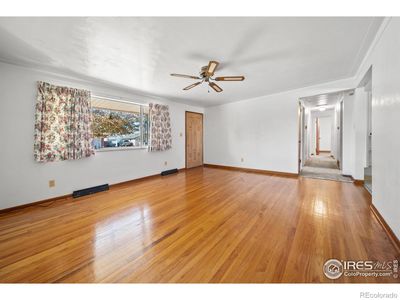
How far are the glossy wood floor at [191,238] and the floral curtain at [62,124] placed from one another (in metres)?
0.91

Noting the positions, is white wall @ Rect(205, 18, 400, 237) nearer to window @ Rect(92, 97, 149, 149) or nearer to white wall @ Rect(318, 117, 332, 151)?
window @ Rect(92, 97, 149, 149)

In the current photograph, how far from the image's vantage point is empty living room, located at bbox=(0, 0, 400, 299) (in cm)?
126

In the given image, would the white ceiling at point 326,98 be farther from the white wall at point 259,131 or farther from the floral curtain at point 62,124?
the floral curtain at point 62,124

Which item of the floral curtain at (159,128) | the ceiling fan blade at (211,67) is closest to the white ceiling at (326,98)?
the ceiling fan blade at (211,67)

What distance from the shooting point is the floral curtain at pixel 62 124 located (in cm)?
272

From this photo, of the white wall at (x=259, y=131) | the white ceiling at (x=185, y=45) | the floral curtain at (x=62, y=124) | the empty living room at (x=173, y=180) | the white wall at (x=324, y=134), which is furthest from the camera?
the white wall at (x=324, y=134)

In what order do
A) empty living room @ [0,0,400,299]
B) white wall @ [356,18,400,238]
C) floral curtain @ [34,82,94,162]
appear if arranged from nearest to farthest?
empty living room @ [0,0,400,299]
white wall @ [356,18,400,238]
floral curtain @ [34,82,94,162]

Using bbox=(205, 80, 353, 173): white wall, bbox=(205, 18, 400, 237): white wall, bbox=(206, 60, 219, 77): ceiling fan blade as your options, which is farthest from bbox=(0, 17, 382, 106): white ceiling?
bbox=(205, 80, 353, 173): white wall

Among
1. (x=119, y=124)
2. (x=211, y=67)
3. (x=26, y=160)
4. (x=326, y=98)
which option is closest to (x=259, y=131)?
(x=326, y=98)

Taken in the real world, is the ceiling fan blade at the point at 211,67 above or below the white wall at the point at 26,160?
above

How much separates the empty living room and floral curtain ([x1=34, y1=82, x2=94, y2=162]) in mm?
22

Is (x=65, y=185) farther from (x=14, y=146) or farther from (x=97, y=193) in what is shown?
(x=14, y=146)
